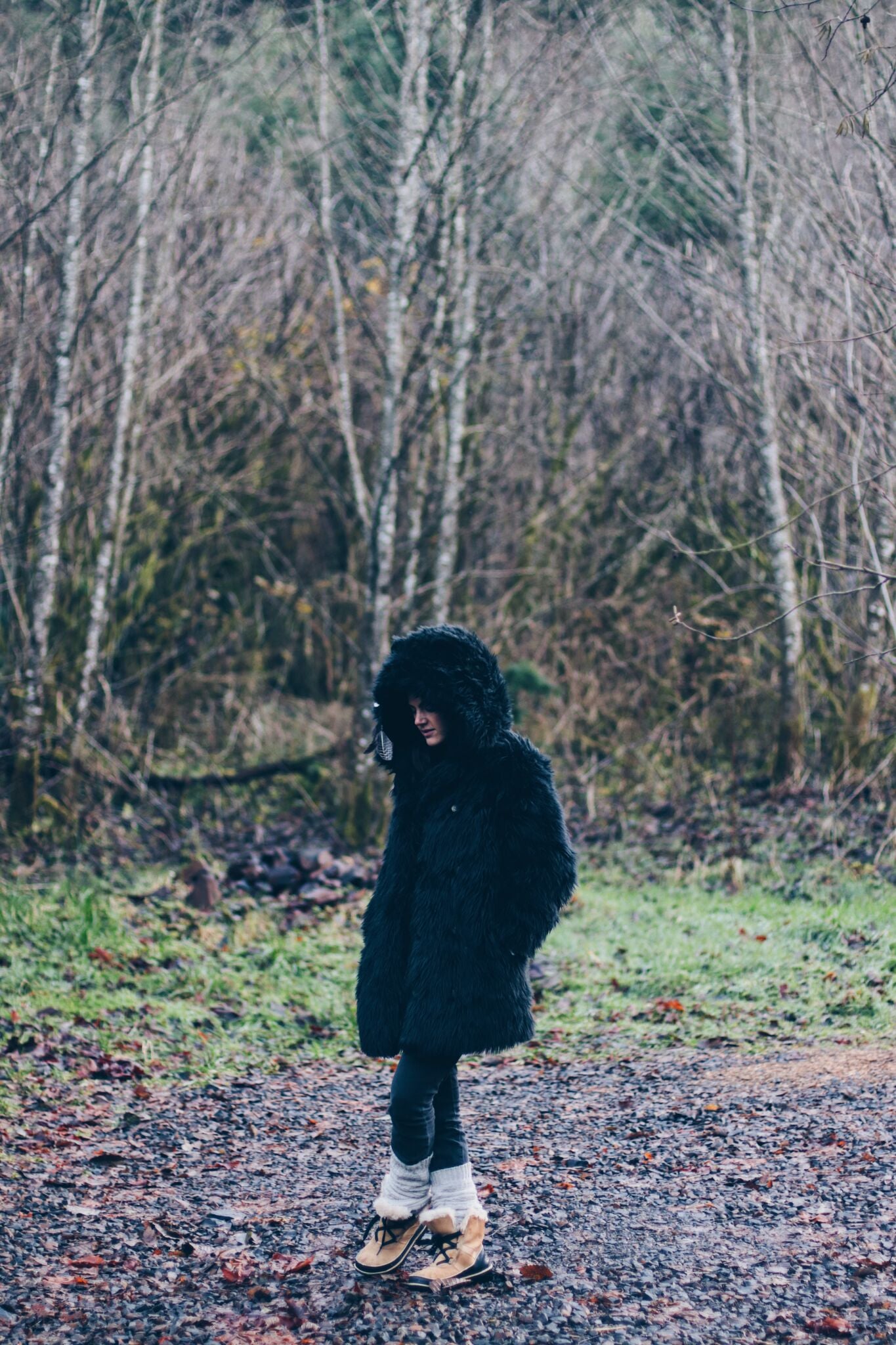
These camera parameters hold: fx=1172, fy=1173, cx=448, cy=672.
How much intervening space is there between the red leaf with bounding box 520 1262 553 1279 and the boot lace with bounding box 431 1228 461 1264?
0.80 feet

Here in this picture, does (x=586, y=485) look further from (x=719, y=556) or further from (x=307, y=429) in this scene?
(x=307, y=429)

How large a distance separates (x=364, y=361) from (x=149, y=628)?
440 centimetres

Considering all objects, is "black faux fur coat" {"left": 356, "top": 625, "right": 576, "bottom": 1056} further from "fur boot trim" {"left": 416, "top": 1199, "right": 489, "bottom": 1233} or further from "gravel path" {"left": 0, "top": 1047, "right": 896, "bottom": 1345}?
"gravel path" {"left": 0, "top": 1047, "right": 896, "bottom": 1345}

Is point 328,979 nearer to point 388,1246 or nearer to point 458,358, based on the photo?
point 388,1246

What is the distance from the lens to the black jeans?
358 centimetres

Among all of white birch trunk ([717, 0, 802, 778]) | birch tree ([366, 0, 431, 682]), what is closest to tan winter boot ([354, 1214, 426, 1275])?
birch tree ([366, 0, 431, 682])

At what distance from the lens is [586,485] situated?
579 inches

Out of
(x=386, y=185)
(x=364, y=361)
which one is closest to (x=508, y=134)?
(x=386, y=185)

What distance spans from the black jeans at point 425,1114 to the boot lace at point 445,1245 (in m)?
0.19

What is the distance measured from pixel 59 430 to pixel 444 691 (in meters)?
7.26

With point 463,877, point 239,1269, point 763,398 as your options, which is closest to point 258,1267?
point 239,1269

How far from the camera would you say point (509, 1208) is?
4.23 meters

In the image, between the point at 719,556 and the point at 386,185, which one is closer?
the point at 386,185

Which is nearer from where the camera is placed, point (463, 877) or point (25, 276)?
point (463, 877)
